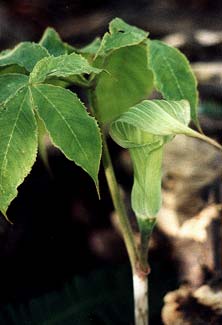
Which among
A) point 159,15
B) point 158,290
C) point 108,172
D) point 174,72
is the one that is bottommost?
point 158,290

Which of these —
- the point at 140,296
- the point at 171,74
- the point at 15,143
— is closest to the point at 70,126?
the point at 15,143

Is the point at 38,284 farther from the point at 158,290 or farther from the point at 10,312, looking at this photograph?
the point at 158,290

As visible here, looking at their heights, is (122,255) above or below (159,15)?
below

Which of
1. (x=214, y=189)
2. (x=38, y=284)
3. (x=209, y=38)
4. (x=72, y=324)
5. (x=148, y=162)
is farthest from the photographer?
(x=209, y=38)

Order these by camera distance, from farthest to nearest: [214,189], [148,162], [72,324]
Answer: [214,189], [72,324], [148,162]

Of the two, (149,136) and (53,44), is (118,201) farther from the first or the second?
(53,44)

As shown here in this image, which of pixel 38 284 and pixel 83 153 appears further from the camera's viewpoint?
pixel 38 284

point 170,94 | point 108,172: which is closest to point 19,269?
point 108,172

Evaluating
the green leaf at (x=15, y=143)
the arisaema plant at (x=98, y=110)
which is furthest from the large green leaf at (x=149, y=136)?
the green leaf at (x=15, y=143)

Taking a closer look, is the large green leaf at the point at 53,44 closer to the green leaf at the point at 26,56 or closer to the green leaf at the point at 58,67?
the green leaf at the point at 26,56
